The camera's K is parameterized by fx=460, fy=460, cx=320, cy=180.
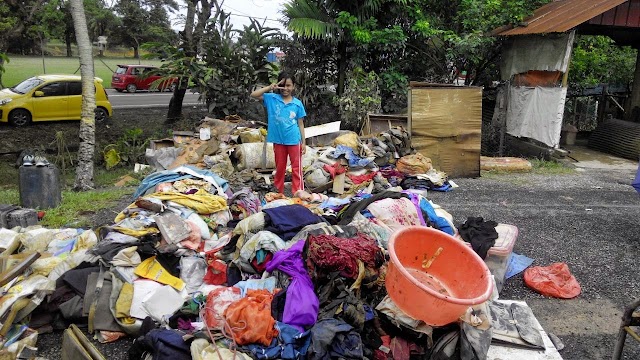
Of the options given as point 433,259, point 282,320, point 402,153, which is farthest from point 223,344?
point 402,153

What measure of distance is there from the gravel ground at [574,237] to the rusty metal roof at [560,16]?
297 centimetres

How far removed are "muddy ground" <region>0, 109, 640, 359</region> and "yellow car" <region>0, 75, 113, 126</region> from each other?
9.04 metres

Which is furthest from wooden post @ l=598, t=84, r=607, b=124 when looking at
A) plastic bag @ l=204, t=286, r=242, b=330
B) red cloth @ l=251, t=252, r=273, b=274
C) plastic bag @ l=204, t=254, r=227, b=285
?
plastic bag @ l=204, t=286, r=242, b=330

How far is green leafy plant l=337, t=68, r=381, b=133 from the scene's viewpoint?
10875 millimetres

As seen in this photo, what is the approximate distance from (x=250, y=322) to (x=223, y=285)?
950mm

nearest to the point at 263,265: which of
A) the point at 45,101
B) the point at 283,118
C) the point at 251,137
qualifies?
the point at 283,118

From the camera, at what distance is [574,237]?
224 inches

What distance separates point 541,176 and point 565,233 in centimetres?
321

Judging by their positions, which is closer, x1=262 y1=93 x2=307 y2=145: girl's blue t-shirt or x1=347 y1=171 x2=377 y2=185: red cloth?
x1=262 y1=93 x2=307 y2=145: girl's blue t-shirt

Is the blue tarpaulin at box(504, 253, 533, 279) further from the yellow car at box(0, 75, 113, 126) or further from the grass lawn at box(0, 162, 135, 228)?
the yellow car at box(0, 75, 113, 126)

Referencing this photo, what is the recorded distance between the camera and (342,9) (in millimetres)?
11273

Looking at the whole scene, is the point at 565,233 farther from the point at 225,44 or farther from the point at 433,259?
the point at 225,44

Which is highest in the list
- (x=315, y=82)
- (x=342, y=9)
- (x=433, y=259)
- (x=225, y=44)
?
(x=342, y=9)

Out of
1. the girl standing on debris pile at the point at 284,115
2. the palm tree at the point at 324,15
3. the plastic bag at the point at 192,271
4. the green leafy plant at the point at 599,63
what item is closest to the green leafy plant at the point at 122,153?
the palm tree at the point at 324,15
